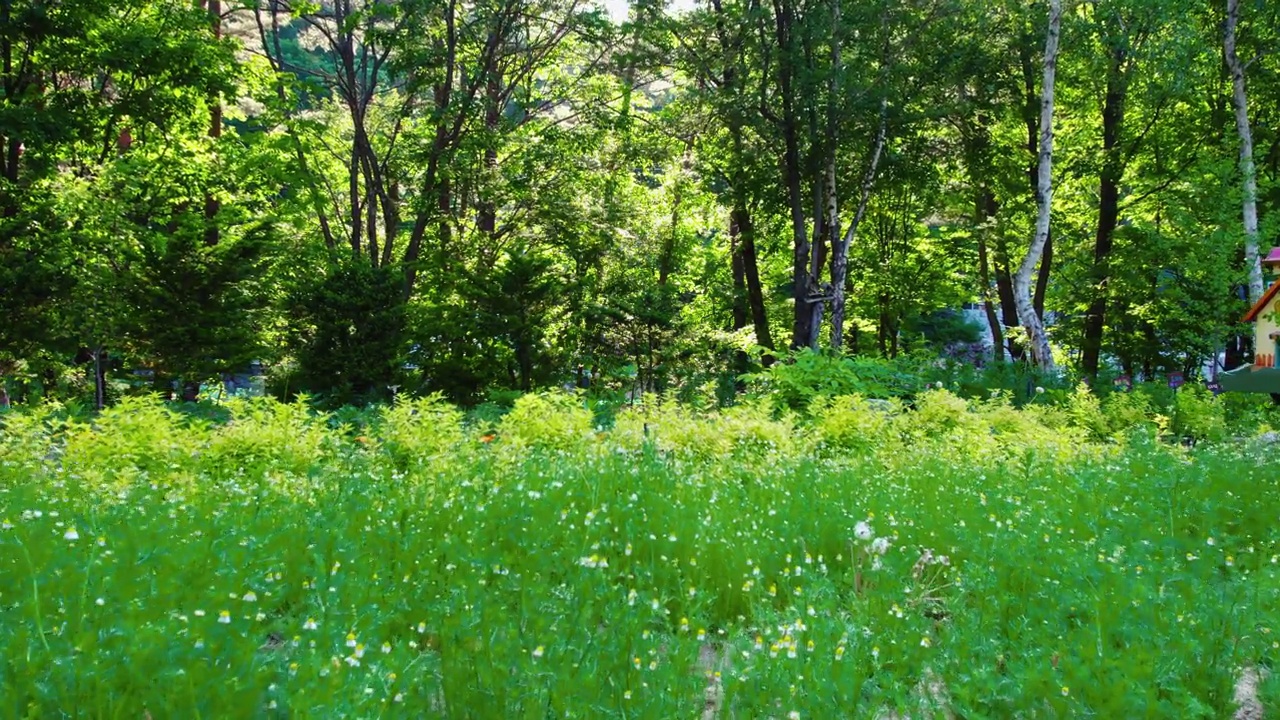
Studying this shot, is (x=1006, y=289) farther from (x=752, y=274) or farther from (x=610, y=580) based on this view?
(x=610, y=580)

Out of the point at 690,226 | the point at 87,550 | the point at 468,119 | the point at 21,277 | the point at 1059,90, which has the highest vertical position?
the point at 1059,90

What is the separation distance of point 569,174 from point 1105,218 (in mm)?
13759

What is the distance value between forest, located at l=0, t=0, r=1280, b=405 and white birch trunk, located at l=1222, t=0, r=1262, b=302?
74 millimetres

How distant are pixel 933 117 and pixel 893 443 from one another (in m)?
12.7

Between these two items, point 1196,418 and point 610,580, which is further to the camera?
point 1196,418

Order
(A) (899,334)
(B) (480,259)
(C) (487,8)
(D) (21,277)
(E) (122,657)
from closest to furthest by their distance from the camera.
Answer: (E) (122,657) → (D) (21,277) → (C) (487,8) → (B) (480,259) → (A) (899,334)

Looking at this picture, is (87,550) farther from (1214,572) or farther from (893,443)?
(893,443)

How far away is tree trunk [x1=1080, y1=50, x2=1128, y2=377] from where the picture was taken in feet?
63.1

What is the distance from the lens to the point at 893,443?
696cm

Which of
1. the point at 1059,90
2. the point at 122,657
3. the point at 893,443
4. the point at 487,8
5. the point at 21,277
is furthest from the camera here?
the point at 1059,90

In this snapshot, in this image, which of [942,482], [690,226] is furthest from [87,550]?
[690,226]

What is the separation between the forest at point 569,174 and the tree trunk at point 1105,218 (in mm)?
101

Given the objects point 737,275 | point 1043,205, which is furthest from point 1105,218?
point 737,275

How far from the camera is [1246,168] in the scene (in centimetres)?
1606
